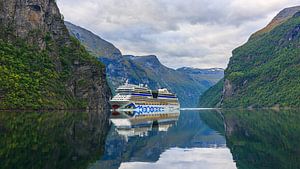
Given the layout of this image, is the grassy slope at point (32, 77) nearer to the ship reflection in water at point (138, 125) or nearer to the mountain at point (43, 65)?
the mountain at point (43, 65)

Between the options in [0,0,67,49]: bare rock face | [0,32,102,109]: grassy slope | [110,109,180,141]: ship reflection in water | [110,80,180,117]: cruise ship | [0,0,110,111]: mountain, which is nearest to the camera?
[110,109,180,141]: ship reflection in water

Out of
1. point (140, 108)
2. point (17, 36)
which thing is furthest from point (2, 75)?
point (140, 108)

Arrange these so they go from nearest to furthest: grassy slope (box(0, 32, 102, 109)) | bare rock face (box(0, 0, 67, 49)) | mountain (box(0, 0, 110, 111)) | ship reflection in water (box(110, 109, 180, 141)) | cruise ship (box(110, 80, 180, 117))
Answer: ship reflection in water (box(110, 109, 180, 141)), grassy slope (box(0, 32, 102, 109)), mountain (box(0, 0, 110, 111)), bare rock face (box(0, 0, 67, 49)), cruise ship (box(110, 80, 180, 117))

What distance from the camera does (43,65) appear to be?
153m

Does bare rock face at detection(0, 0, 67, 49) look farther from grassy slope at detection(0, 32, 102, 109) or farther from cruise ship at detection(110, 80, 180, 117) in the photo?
cruise ship at detection(110, 80, 180, 117)

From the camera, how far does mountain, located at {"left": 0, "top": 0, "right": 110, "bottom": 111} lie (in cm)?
13026

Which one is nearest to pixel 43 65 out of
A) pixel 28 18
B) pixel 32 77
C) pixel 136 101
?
pixel 32 77

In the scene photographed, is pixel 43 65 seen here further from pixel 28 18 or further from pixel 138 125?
pixel 138 125

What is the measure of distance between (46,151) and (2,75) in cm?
10097

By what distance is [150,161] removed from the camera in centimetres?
Result: 2978

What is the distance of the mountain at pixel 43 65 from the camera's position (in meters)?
130

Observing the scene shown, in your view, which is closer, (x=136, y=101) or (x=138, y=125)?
(x=138, y=125)

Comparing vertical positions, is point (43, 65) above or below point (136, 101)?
above

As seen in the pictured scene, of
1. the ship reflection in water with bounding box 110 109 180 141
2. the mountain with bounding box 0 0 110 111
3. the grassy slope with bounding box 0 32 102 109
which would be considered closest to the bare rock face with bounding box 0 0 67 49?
the mountain with bounding box 0 0 110 111
